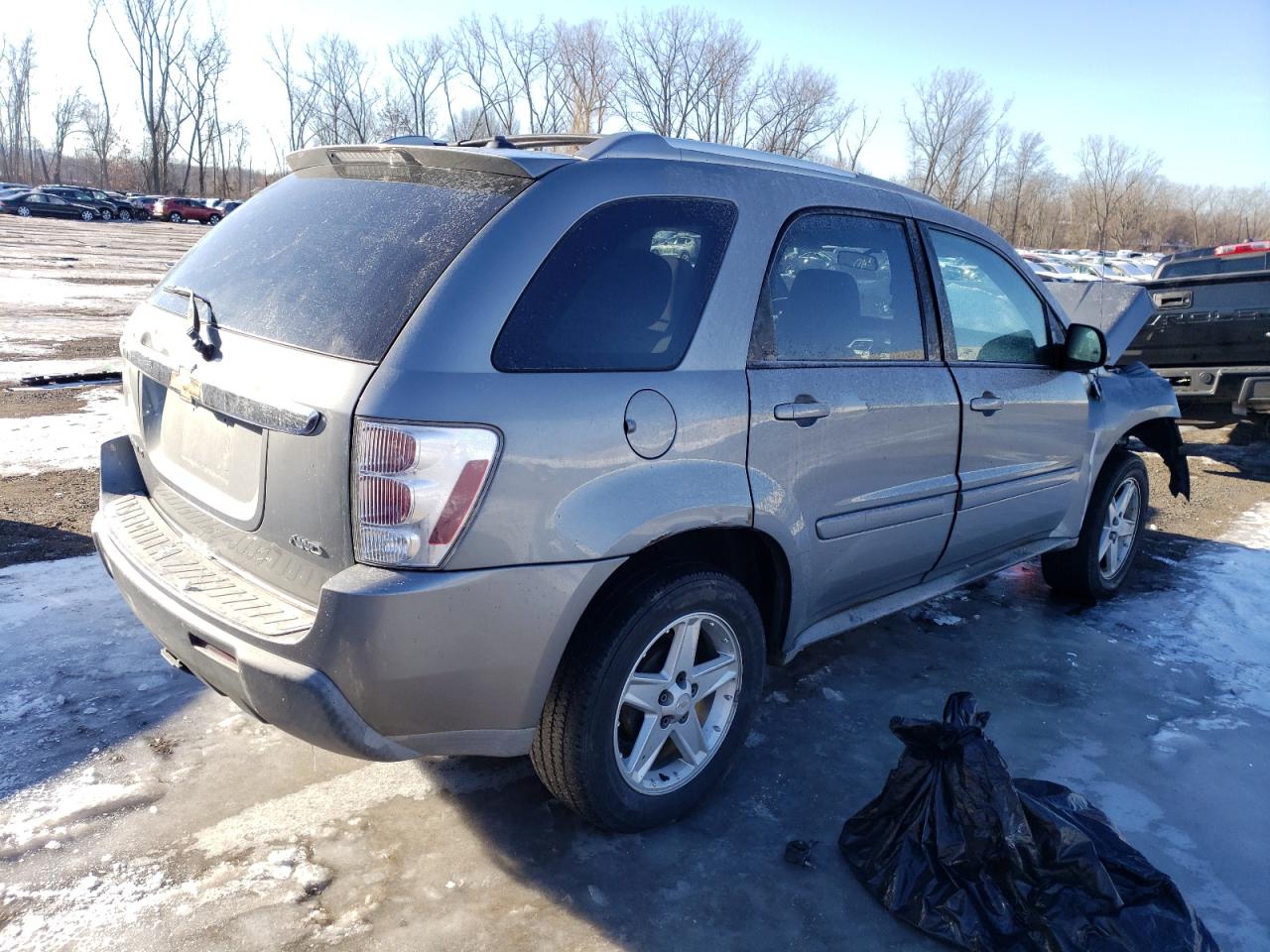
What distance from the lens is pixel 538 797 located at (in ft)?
9.82

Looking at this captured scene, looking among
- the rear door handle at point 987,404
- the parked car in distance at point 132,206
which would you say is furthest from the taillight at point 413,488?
the parked car in distance at point 132,206

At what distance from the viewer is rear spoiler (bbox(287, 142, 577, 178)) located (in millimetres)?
2520

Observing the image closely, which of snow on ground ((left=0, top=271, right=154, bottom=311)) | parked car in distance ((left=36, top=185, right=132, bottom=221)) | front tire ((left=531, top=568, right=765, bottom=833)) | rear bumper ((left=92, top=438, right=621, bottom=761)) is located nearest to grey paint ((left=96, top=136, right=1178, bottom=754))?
rear bumper ((left=92, top=438, right=621, bottom=761))

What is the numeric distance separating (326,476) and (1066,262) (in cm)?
3328

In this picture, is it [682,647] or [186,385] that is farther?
[682,647]

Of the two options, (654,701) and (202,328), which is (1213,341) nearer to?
(654,701)

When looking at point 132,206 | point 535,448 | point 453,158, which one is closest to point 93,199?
point 132,206

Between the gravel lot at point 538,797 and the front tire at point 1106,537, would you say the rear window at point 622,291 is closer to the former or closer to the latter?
the gravel lot at point 538,797

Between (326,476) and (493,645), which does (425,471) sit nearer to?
(326,476)

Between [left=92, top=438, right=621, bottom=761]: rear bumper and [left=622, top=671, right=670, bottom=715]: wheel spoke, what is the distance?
30cm

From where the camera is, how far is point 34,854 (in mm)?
2570

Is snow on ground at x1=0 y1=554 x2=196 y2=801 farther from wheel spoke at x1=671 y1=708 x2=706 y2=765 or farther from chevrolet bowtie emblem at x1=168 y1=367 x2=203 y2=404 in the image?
wheel spoke at x1=671 y1=708 x2=706 y2=765

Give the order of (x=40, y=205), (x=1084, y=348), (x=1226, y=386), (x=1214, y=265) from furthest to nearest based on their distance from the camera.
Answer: (x=40, y=205)
(x=1214, y=265)
(x=1226, y=386)
(x=1084, y=348)

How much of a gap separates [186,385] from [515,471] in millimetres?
1063
